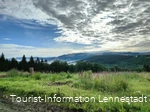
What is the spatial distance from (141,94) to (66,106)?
13.6 ft

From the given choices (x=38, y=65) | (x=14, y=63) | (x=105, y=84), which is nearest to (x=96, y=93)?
(x=105, y=84)

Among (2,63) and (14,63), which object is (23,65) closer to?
(14,63)

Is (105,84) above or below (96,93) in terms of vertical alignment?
above

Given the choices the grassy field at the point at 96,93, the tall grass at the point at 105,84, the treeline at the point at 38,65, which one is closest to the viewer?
the grassy field at the point at 96,93

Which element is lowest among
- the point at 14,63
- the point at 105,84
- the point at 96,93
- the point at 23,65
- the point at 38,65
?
the point at 96,93

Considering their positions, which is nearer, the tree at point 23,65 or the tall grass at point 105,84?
the tall grass at point 105,84

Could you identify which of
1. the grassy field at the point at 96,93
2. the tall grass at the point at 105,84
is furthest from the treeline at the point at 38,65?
the grassy field at the point at 96,93

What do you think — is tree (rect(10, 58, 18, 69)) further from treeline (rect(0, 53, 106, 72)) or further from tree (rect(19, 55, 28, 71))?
tree (rect(19, 55, 28, 71))

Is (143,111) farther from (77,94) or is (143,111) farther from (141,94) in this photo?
(77,94)

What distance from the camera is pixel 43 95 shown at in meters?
12.3

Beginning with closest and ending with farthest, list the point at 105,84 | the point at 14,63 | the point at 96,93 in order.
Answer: the point at 96,93 → the point at 105,84 → the point at 14,63

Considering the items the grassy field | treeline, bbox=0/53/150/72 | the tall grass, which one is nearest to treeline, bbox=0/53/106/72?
treeline, bbox=0/53/150/72

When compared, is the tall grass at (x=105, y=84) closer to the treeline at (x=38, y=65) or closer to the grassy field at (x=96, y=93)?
the grassy field at (x=96, y=93)

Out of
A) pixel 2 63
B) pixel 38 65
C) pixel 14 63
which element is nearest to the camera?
pixel 2 63
